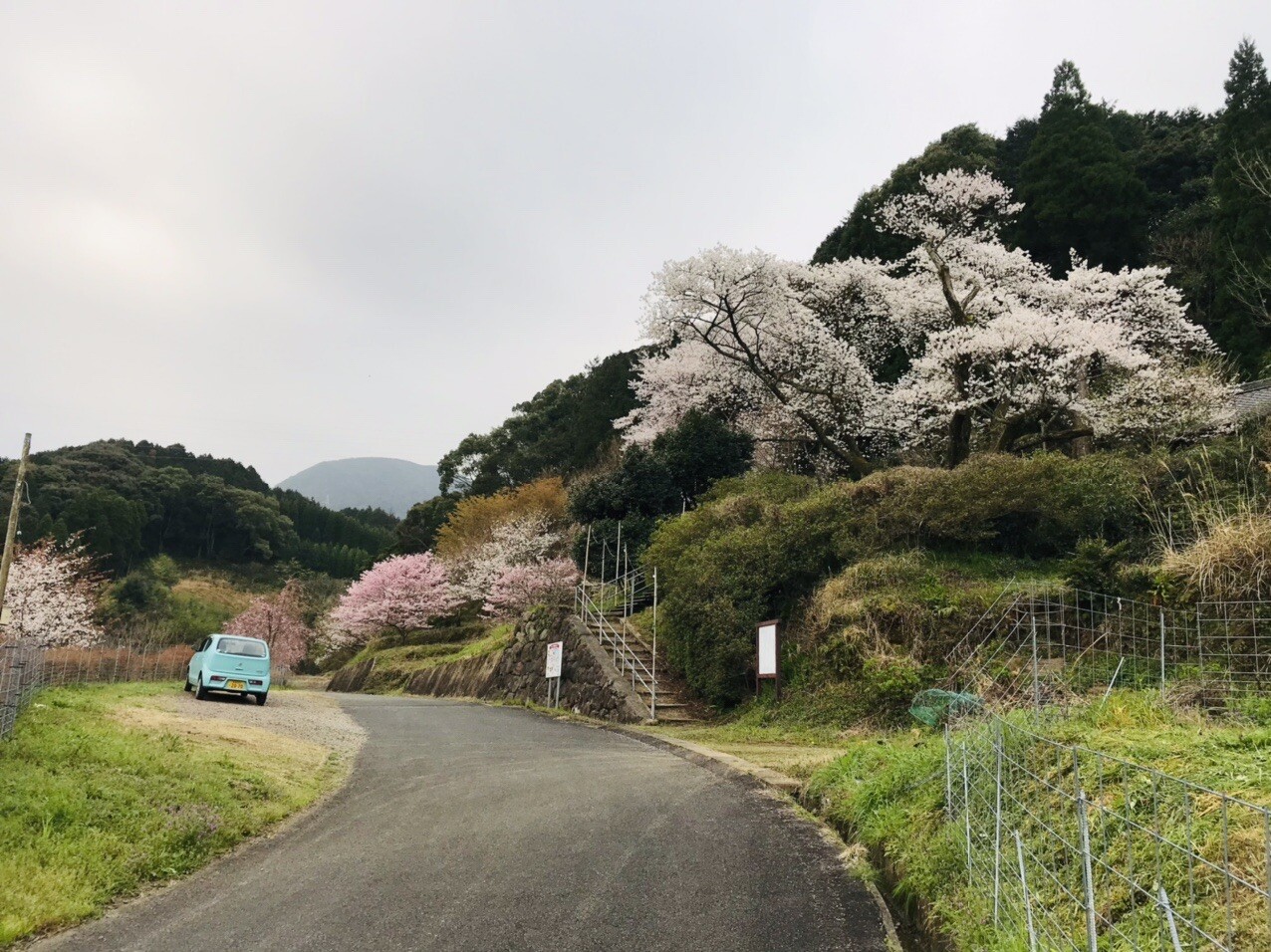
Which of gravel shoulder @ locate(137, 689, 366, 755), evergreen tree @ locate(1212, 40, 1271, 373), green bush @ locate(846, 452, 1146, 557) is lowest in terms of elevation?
gravel shoulder @ locate(137, 689, 366, 755)

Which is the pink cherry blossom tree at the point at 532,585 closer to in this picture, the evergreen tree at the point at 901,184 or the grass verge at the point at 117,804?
the evergreen tree at the point at 901,184

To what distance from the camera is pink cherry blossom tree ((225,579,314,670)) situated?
41531 mm

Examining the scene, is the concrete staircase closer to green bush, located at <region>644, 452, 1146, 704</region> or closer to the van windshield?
green bush, located at <region>644, 452, 1146, 704</region>

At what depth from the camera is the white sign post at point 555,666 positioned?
18.0m

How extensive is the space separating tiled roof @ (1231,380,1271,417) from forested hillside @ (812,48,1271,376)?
179cm

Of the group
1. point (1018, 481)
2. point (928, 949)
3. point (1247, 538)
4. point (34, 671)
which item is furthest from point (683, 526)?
point (928, 949)

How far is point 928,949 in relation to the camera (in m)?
4.18

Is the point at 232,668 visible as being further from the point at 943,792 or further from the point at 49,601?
the point at 49,601

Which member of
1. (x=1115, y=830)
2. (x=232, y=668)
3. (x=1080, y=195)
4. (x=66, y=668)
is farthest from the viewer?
(x=1080, y=195)

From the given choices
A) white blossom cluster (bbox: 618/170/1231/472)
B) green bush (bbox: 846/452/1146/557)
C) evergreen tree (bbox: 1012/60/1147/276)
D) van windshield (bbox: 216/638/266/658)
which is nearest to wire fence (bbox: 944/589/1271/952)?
green bush (bbox: 846/452/1146/557)

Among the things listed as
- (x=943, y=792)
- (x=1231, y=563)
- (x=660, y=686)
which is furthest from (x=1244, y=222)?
→ (x=943, y=792)

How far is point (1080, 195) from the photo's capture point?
88.8ft

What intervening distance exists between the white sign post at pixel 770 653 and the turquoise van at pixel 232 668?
993 centimetres

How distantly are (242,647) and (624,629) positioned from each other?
25.3 feet
